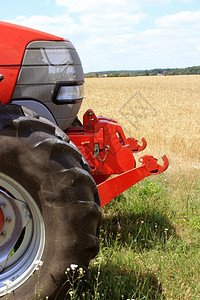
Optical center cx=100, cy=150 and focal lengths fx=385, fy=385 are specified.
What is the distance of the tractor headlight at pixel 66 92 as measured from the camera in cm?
289

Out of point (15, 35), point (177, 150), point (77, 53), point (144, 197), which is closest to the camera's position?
point (15, 35)

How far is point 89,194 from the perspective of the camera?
2273mm

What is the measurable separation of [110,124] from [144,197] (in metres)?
1.33

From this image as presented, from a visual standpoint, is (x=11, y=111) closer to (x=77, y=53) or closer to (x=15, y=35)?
(x=15, y=35)

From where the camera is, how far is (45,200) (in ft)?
7.20

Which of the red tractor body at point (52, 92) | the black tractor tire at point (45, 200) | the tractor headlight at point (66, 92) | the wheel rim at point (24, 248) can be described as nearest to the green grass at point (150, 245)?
the black tractor tire at point (45, 200)

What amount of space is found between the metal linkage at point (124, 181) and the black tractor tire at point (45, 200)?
77 centimetres

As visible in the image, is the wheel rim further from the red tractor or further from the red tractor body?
the red tractor body

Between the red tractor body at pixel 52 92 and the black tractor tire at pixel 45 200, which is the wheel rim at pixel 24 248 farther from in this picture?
the red tractor body at pixel 52 92

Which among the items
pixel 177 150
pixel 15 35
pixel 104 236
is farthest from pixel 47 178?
pixel 177 150

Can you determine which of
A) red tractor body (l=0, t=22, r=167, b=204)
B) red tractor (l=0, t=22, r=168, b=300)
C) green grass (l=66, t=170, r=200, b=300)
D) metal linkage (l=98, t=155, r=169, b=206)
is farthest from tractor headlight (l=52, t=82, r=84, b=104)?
green grass (l=66, t=170, r=200, b=300)

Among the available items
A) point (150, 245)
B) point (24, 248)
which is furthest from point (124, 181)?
point (24, 248)

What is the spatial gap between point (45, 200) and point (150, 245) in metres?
1.64

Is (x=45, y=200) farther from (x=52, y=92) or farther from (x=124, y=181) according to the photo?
(x=124, y=181)
